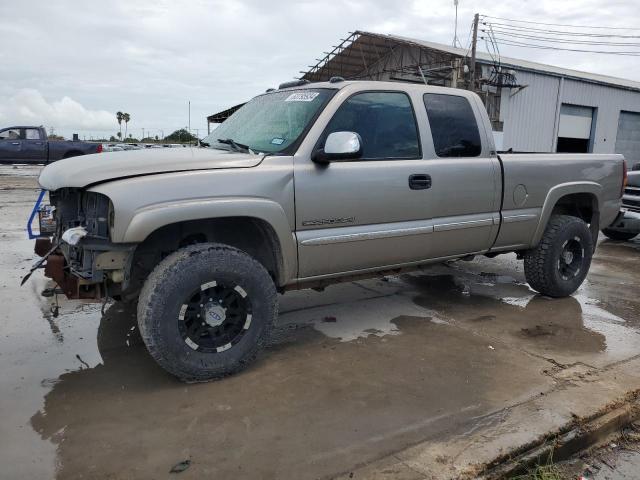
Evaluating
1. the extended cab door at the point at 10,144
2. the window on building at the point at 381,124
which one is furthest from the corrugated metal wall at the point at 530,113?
the window on building at the point at 381,124

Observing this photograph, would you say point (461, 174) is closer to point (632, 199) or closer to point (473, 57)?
point (632, 199)

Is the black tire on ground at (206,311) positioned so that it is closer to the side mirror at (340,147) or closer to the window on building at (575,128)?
the side mirror at (340,147)

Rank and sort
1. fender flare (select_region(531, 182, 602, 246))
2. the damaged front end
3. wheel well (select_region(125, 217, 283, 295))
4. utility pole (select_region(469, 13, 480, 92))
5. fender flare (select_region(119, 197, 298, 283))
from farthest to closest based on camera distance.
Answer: utility pole (select_region(469, 13, 480, 92)) < fender flare (select_region(531, 182, 602, 246)) < wheel well (select_region(125, 217, 283, 295)) < the damaged front end < fender flare (select_region(119, 197, 298, 283))

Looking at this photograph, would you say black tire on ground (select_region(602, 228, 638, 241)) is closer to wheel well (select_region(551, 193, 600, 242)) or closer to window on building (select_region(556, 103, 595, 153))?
wheel well (select_region(551, 193, 600, 242))

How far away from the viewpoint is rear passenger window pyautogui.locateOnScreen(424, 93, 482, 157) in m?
4.30

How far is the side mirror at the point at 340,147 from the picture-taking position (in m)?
3.48

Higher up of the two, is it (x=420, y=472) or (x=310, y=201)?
(x=310, y=201)

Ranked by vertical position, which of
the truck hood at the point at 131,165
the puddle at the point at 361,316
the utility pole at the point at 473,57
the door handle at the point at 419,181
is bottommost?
the puddle at the point at 361,316

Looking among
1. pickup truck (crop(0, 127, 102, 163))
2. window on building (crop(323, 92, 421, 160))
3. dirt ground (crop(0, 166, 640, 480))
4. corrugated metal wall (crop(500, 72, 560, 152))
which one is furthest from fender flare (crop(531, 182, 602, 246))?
corrugated metal wall (crop(500, 72, 560, 152))

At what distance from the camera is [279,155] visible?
353 centimetres

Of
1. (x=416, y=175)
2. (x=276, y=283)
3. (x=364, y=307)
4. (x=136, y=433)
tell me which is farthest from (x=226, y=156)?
(x=364, y=307)

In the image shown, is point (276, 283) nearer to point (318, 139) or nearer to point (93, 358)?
A: point (318, 139)

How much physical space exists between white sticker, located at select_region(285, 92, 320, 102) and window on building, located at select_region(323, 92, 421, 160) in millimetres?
277

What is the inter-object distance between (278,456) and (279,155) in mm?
1886
